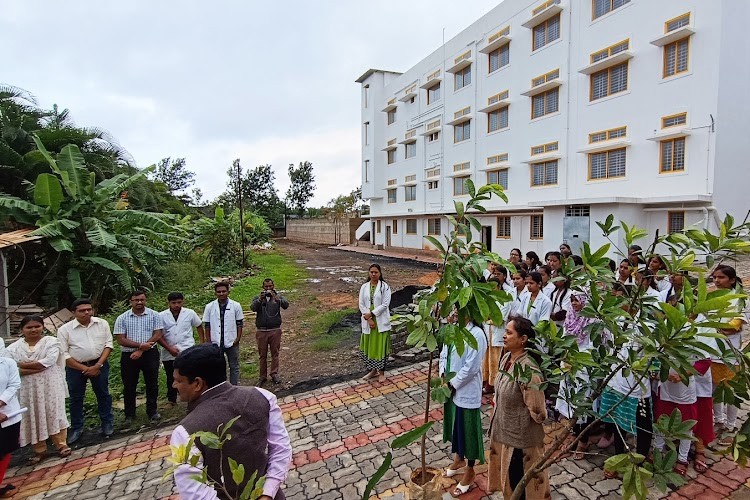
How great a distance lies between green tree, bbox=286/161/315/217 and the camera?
2178 inches

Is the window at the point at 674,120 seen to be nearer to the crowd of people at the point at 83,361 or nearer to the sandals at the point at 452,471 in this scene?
the crowd of people at the point at 83,361

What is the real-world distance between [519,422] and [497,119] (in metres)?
21.4

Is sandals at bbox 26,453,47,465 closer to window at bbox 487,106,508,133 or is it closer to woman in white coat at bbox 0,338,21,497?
woman in white coat at bbox 0,338,21,497

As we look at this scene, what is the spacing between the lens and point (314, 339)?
868 centimetres

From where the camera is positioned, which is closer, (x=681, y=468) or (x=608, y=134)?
(x=681, y=468)

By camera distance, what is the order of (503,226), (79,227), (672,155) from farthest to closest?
(503,226) → (672,155) → (79,227)

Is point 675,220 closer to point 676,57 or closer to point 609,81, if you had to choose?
point 676,57

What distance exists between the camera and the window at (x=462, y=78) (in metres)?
23.7

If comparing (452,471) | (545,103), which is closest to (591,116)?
(545,103)

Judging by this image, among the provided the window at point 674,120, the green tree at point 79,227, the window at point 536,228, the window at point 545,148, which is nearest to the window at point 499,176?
the window at point 545,148

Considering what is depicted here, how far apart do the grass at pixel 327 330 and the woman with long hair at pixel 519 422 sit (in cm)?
536

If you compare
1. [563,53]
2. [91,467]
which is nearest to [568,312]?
[91,467]

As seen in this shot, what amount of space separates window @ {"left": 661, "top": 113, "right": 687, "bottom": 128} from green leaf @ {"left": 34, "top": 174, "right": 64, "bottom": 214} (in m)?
17.5

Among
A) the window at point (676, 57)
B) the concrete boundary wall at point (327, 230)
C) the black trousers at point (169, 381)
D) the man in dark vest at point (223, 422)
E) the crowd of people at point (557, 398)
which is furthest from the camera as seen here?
the concrete boundary wall at point (327, 230)
